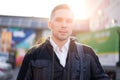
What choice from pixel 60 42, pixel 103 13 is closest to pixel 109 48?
pixel 60 42

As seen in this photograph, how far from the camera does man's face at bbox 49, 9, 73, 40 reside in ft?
9.59

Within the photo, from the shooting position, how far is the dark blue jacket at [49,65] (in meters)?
2.88

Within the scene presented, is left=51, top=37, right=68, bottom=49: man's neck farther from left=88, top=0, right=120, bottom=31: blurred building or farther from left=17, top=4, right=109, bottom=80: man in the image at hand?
left=88, top=0, right=120, bottom=31: blurred building

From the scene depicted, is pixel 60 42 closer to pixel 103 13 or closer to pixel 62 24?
pixel 62 24

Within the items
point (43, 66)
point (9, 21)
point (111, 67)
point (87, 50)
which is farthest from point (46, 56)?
point (9, 21)

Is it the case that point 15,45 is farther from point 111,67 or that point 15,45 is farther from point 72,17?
point 72,17

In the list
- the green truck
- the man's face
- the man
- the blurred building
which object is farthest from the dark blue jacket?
the blurred building

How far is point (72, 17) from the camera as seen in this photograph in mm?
2938

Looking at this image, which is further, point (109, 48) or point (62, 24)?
point (109, 48)

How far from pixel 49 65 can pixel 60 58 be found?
99mm

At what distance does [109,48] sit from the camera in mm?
13516

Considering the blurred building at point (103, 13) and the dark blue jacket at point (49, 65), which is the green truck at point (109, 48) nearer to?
the blurred building at point (103, 13)

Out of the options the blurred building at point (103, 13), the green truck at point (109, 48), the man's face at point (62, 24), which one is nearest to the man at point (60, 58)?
the man's face at point (62, 24)

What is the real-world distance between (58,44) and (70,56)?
13cm
